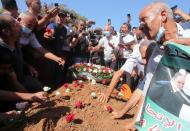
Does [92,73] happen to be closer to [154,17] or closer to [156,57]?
[156,57]

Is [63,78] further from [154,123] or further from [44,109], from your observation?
[154,123]

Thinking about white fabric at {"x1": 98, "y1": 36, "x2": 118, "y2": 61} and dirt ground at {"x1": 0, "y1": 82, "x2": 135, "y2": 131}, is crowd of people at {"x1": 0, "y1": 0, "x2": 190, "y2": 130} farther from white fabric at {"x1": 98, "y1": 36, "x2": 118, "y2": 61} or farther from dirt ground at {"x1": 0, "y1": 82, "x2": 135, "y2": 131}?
white fabric at {"x1": 98, "y1": 36, "x2": 118, "y2": 61}

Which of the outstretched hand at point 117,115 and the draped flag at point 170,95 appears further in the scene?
the outstretched hand at point 117,115

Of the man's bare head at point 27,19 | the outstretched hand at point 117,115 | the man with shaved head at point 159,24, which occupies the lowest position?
the outstretched hand at point 117,115

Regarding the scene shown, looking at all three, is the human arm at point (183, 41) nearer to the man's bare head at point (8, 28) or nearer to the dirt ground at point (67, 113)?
the dirt ground at point (67, 113)

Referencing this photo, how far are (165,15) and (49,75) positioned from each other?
509 cm

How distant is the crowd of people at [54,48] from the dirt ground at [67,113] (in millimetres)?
195

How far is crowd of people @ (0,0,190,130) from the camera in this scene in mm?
4090

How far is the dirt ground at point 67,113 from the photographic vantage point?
4.98 meters

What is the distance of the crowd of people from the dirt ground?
0.19m

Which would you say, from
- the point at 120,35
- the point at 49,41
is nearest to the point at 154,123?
the point at 49,41

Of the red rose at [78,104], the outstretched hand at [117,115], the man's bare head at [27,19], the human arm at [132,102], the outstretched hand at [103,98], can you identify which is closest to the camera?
the human arm at [132,102]

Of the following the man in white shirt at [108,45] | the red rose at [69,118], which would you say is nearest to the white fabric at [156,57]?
the red rose at [69,118]

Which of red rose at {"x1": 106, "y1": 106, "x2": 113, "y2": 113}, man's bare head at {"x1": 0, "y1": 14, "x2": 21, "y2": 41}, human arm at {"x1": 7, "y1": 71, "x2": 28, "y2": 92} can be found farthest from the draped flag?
man's bare head at {"x1": 0, "y1": 14, "x2": 21, "y2": 41}
